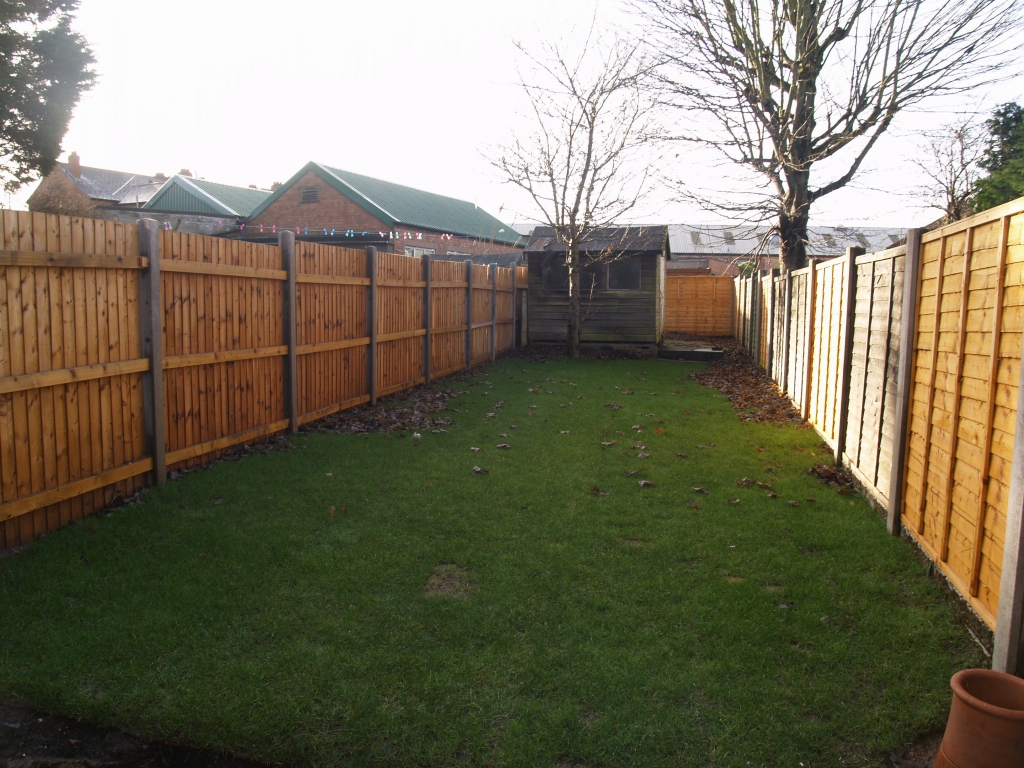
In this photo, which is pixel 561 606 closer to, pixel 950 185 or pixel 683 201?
pixel 683 201

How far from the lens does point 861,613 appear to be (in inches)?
157

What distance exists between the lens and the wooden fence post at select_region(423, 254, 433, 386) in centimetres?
1191

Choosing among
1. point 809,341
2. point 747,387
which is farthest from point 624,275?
point 809,341

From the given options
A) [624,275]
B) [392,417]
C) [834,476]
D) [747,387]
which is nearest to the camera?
[834,476]

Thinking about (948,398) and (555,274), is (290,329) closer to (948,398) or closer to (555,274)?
(948,398)

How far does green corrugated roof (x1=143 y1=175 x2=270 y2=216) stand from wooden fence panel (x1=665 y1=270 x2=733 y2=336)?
76.8 ft

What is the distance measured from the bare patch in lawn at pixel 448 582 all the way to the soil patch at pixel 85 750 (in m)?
1.54

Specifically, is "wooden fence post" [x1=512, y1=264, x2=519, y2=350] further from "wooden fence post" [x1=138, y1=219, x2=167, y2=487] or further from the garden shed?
"wooden fence post" [x1=138, y1=219, x2=167, y2=487]

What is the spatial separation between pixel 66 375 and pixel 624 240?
50.3 ft

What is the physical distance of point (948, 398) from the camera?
13.4 feet

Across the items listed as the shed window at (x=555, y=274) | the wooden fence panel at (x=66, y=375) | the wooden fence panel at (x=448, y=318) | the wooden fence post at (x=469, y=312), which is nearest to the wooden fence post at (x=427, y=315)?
the wooden fence panel at (x=448, y=318)

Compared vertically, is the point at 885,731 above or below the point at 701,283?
below

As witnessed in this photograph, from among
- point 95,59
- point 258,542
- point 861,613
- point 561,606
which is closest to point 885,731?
point 861,613

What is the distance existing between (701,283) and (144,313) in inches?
886
